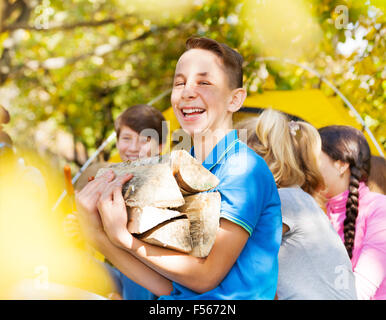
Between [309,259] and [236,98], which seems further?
[309,259]

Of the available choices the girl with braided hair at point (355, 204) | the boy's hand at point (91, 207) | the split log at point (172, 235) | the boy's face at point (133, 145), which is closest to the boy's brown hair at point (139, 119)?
the boy's face at point (133, 145)

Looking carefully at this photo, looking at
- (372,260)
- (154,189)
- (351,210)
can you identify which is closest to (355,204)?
(351,210)

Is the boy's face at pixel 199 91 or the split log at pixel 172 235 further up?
the boy's face at pixel 199 91

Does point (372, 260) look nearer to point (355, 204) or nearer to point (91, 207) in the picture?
point (355, 204)

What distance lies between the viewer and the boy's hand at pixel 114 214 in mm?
790

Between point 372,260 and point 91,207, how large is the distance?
129 cm

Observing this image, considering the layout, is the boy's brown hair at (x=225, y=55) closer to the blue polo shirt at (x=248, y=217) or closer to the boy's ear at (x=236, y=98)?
the boy's ear at (x=236, y=98)

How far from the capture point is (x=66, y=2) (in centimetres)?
540

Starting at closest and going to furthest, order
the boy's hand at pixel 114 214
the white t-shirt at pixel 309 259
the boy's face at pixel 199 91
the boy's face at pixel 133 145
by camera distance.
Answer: the boy's hand at pixel 114 214, the boy's face at pixel 199 91, the white t-shirt at pixel 309 259, the boy's face at pixel 133 145

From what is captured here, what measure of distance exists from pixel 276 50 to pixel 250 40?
0.24 meters

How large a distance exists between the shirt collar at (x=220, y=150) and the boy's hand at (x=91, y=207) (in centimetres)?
24

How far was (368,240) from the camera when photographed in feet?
5.60

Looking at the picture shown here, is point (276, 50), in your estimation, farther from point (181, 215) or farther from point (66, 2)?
point (66, 2)
